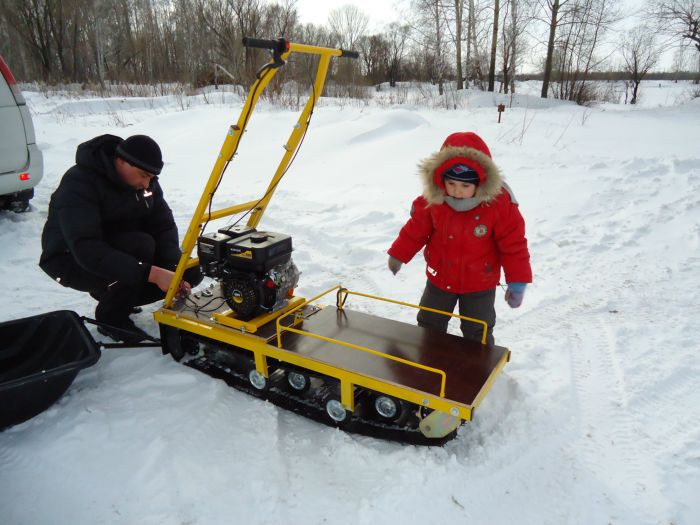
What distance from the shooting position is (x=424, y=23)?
21.0m

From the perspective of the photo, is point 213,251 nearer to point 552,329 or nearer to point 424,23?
point 552,329

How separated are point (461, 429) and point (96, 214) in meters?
2.39

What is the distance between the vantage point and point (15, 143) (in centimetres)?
455

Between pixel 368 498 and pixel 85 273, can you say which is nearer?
pixel 368 498

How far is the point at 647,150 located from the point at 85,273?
25.3 ft

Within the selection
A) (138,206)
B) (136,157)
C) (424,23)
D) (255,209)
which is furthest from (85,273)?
(424,23)

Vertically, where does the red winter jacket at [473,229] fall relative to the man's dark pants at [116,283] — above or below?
above

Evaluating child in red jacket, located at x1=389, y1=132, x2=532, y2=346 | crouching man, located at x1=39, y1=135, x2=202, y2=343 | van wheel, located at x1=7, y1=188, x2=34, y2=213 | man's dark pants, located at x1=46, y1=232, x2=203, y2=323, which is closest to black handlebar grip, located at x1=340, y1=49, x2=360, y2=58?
child in red jacket, located at x1=389, y1=132, x2=532, y2=346

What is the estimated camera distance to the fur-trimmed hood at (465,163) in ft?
7.88

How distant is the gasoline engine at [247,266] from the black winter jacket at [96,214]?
0.51 metres

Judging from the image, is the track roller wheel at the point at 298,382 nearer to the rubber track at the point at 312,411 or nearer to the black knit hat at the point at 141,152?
the rubber track at the point at 312,411

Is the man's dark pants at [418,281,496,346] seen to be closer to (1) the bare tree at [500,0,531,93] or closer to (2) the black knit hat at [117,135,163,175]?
(2) the black knit hat at [117,135,163,175]

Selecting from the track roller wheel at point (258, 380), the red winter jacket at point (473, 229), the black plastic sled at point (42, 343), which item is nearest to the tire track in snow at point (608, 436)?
the red winter jacket at point (473, 229)

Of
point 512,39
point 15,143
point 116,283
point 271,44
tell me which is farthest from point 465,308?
point 512,39
